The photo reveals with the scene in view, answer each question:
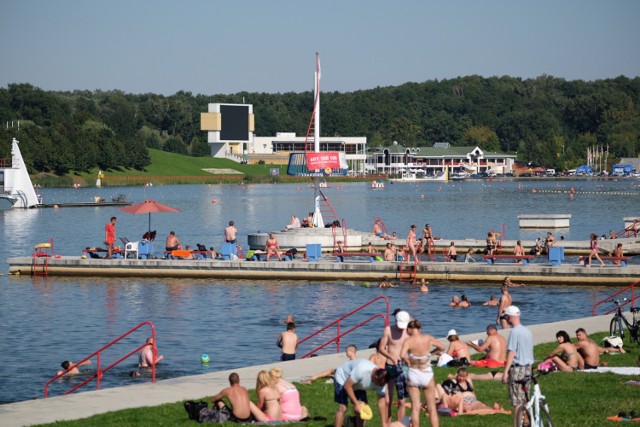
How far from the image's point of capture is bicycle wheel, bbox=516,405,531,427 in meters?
15.1

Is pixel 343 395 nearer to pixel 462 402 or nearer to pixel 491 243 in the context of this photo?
pixel 462 402

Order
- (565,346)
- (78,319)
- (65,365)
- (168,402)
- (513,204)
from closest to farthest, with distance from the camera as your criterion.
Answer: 1. (168,402)
2. (565,346)
3. (65,365)
4. (78,319)
5. (513,204)

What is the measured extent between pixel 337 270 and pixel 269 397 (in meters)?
26.3

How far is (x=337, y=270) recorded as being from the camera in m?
43.9

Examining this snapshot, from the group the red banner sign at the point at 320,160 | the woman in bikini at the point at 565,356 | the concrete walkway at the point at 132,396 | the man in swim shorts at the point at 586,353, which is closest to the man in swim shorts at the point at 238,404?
the concrete walkway at the point at 132,396

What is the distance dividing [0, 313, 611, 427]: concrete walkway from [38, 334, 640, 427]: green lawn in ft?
1.79

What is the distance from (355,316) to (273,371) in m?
19.4

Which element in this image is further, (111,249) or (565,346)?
(111,249)

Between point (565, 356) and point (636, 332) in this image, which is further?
point (636, 332)

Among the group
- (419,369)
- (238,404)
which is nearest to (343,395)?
(419,369)

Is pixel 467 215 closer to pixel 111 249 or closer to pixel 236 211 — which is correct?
→ pixel 236 211

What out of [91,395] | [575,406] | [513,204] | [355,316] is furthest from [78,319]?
[513,204]

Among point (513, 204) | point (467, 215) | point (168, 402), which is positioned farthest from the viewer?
point (513, 204)

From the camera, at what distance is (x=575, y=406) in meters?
18.4
